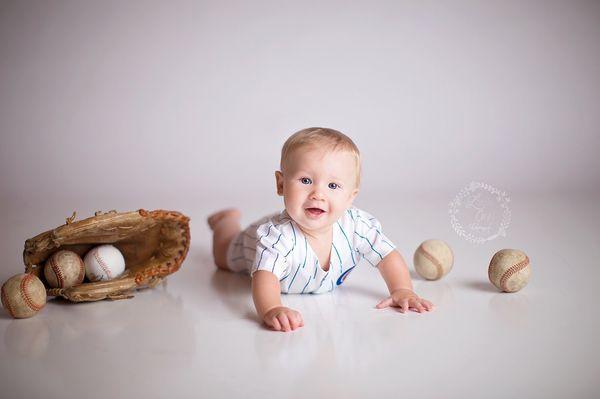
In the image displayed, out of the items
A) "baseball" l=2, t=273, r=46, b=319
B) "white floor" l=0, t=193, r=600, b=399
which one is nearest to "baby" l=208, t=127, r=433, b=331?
"white floor" l=0, t=193, r=600, b=399

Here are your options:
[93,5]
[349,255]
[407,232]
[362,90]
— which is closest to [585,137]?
[362,90]

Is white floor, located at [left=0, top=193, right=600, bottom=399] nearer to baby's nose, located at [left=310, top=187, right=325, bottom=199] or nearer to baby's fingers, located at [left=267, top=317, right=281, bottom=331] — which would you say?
baby's fingers, located at [left=267, top=317, right=281, bottom=331]

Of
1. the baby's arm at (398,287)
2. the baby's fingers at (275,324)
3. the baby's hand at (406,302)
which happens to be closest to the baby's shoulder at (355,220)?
the baby's arm at (398,287)

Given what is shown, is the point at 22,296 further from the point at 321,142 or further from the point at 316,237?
the point at 321,142

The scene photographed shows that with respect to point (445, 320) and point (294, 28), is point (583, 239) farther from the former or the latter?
point (294, 28)

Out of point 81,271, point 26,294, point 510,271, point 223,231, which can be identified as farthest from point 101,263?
point 510,271

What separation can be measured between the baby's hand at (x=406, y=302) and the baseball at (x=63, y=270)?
1.71 metres

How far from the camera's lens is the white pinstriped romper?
393cm

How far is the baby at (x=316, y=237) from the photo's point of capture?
12.5 feet

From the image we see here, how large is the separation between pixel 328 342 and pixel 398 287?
758 mm

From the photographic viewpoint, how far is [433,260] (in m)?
4.41

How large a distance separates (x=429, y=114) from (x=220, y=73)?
7.45ft

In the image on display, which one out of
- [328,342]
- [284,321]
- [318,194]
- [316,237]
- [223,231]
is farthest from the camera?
[223,231]

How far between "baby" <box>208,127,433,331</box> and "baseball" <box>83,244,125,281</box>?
882mm
